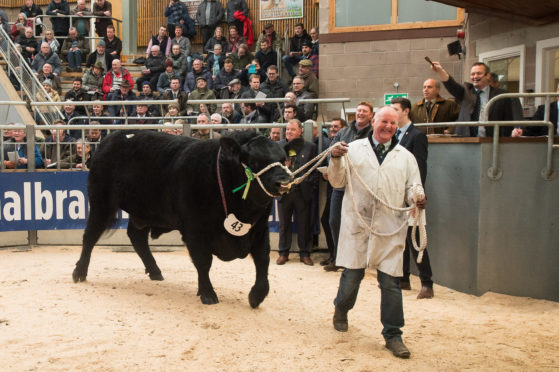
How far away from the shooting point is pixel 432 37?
1405 cm

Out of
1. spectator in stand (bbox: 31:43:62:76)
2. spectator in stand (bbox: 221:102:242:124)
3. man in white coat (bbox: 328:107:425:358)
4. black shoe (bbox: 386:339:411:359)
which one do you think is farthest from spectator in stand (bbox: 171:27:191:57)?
black shoe (bbox: 386:339:411:359)

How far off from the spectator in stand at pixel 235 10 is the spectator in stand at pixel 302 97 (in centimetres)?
680

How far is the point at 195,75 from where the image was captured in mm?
15406

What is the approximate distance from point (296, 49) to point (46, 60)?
6.83 meters

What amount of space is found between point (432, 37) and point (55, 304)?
10757 mm

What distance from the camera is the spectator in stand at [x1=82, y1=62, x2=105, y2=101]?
51.0 ft

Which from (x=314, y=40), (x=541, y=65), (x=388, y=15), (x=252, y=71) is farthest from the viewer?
(x=314, y=40)

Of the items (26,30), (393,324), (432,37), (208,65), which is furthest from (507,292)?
(26,30)

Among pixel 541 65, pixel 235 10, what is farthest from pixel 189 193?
pixel 235 10

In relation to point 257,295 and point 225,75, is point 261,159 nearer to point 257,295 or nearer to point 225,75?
point 257,295

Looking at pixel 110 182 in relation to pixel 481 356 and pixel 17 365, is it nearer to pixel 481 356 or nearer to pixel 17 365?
pixel 17 365

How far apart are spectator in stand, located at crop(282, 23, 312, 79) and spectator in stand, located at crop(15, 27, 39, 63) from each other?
741cm

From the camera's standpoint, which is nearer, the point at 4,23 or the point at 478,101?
the point at 478,101

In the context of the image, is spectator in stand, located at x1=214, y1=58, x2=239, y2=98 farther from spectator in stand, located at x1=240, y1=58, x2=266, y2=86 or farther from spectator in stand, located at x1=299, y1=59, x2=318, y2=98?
spectator in stand, located at x1=299, y1=59, x2=318, y2=98
